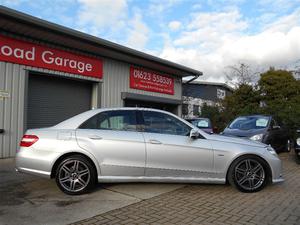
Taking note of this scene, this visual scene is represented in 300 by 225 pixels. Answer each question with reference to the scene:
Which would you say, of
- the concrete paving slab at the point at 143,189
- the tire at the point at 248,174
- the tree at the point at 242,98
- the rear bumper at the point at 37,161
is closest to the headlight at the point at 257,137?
the tire at the point at 248,174

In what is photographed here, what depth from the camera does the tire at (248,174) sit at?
6.02m

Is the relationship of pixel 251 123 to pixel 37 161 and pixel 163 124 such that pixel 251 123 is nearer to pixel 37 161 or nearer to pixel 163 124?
pixel 163 124

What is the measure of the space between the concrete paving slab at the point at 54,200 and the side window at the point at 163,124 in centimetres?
112

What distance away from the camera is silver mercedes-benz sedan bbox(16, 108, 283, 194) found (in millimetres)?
5703

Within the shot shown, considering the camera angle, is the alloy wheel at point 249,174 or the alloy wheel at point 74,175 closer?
the alloy wheel at point 74,175

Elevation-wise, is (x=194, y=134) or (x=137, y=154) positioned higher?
(x=194, y=134)

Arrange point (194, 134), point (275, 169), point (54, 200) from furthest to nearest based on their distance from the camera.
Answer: point (275, 169) → point (194, 134) → point (54, 200)

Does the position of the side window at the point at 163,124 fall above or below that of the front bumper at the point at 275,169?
above

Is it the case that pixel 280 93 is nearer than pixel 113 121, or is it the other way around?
pixel 113 121

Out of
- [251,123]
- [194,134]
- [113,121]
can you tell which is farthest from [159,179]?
[251,123]

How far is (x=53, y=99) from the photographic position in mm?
12078

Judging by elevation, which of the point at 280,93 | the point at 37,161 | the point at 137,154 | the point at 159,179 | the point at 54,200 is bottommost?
the point at 54,200

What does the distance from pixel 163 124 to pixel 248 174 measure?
71.3 inches

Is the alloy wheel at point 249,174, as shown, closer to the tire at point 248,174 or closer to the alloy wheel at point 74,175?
the tire at point 248,174
